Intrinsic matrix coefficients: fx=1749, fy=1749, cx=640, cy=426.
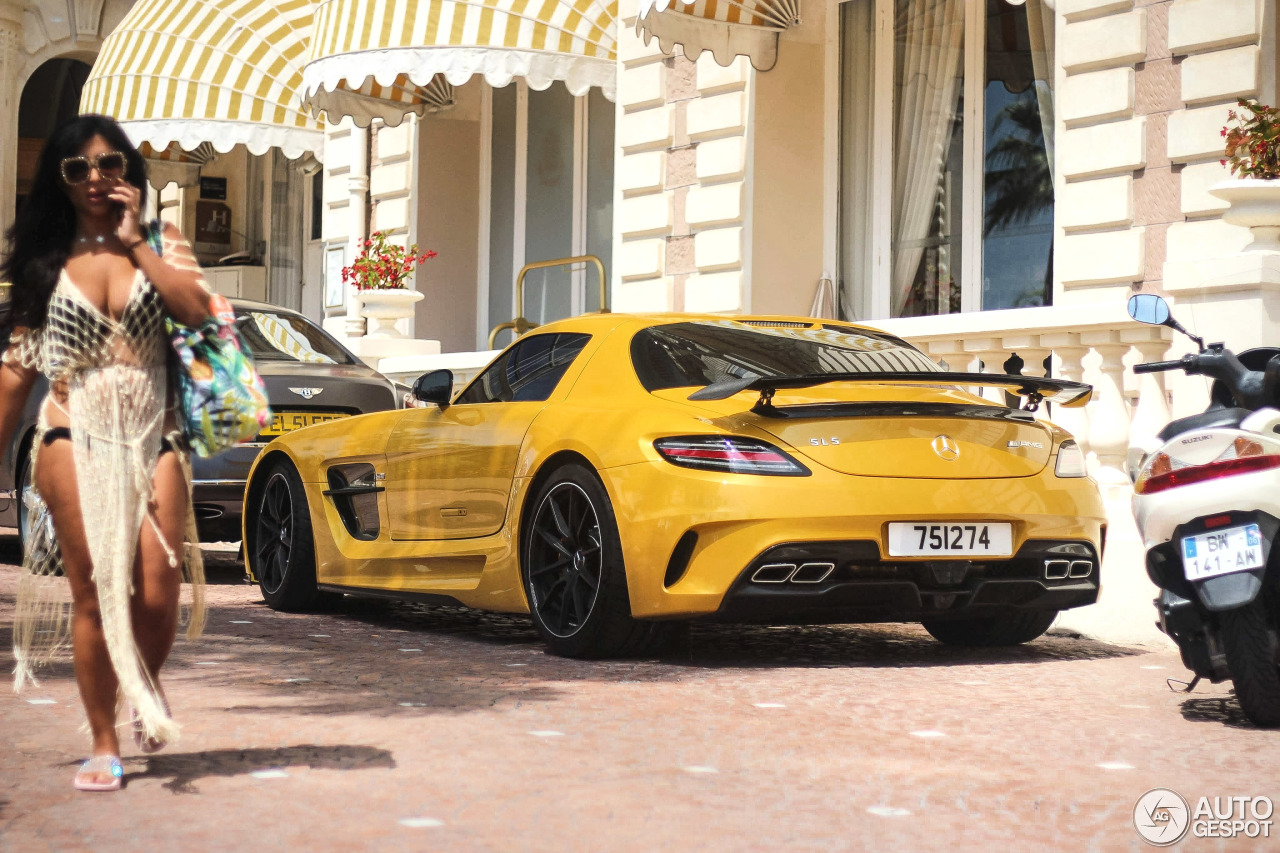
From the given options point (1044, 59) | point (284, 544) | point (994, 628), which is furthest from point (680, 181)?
point (994, 628)

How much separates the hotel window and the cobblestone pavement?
588 centimetres

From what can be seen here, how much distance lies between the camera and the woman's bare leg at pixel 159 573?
14.1 feet

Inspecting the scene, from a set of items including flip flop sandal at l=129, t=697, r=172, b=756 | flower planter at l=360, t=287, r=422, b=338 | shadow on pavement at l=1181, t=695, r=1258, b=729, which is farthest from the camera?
flower planter at l=360, t=287, r=422, b=338

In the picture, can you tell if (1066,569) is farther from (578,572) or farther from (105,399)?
(105,399)

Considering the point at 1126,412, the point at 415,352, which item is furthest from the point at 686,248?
the point at 1126,412

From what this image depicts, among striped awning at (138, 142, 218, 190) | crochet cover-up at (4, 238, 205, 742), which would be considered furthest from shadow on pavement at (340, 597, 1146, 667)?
striped awning at (138, 142, 218, 190)

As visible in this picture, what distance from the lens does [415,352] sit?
55.4ft

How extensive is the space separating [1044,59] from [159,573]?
9.46m

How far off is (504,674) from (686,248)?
832 centimetres

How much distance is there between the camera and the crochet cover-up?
421 cm

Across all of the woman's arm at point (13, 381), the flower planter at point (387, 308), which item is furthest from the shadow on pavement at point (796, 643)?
the flower planter at point (387, 308)

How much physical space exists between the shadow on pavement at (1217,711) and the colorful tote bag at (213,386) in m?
2.99

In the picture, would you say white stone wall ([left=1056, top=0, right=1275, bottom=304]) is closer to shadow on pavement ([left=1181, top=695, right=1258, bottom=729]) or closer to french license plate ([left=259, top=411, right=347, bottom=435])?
french license plate ([left=259, top=411, right=347, bottom=435])

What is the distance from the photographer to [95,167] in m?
4.31
